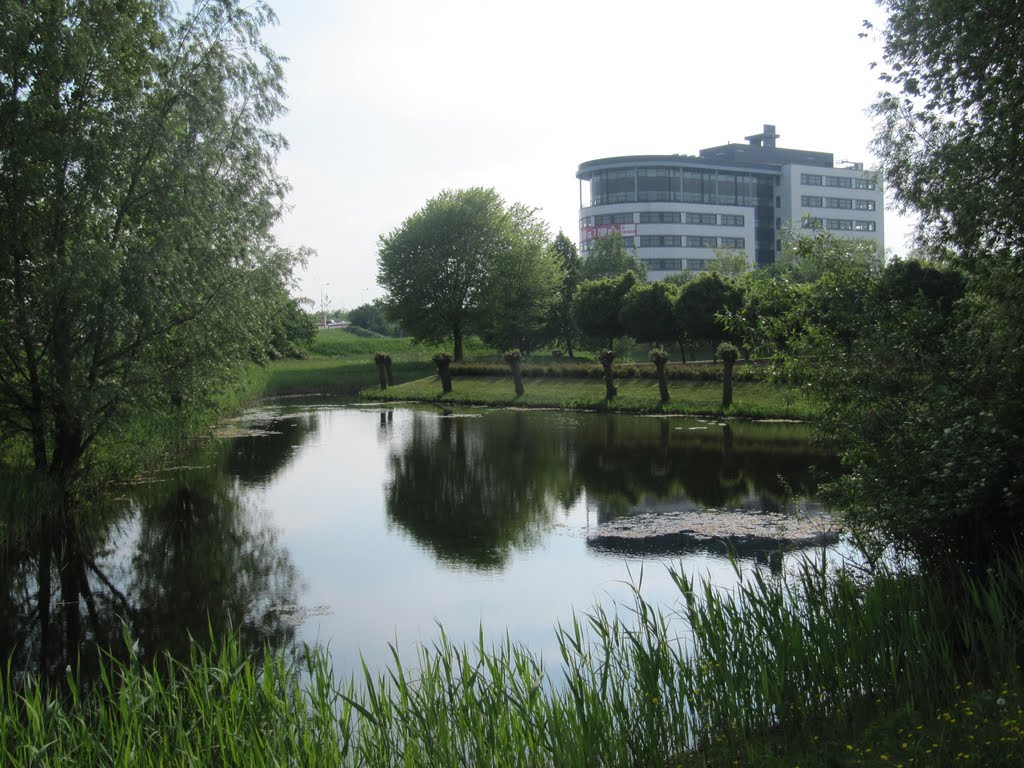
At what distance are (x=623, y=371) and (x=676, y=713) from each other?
32.4 meters

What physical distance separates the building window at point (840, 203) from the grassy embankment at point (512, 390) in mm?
52783

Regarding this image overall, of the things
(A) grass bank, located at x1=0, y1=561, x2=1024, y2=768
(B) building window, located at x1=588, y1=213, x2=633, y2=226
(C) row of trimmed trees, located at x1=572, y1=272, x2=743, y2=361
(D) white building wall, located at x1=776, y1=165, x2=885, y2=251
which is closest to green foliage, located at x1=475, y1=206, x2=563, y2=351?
(C) row of trimmed trees, located at x1=572, y1=272, x2=743, y2=361

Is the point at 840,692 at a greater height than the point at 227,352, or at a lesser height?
lesser

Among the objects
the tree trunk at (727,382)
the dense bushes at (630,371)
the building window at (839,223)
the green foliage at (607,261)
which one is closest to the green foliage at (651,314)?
the dense bushes at (630,371)

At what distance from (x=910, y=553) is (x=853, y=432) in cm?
132

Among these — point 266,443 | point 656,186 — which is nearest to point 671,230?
point 656,186

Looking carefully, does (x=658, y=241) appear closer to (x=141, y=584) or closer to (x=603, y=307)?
(x=603, y=307)

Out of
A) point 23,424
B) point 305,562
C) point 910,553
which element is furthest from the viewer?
point 23,424

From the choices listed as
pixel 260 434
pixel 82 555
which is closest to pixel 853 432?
pixel 82 555

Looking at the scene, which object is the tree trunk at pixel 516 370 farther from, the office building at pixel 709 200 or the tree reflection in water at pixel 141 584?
the office building at pixel 709 200

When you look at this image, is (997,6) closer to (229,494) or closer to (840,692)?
(840,692)

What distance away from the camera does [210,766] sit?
550 centimetres

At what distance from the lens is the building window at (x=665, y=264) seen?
9350cm

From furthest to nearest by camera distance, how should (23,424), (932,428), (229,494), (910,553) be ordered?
(229,494)
(23,424)
(910,553)
(932,428)
